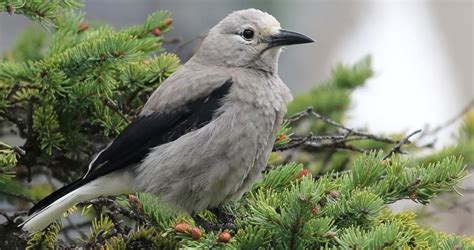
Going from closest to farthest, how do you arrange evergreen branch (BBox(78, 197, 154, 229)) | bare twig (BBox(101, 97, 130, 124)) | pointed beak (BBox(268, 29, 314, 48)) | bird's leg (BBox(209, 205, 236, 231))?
bird's leg (BBox(209, 205, 236, 231))
evergreen branch (BBox(78, 197, 154, 229))
bare twig (BBox(101, 97, 130, 124))
pointed beak (BBox(268, 29, 314, 48))

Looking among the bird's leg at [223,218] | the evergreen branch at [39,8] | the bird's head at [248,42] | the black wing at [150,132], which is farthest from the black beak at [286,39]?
the evergreen branch at [39,8]

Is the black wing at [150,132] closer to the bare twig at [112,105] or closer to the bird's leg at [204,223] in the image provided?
the bare twig at [112,105]

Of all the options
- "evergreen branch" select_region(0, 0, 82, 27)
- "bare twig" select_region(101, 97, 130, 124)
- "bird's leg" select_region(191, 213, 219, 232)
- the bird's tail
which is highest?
"evergreen branch" select_region(0, 0, 82, 27)

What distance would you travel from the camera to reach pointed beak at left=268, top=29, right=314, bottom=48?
3.13m

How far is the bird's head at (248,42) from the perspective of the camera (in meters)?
3.23

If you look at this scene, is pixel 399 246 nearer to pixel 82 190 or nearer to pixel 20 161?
pixel 82 190

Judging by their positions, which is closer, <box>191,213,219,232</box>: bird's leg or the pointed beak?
<box>191,213,219,232</box>: bird's leg

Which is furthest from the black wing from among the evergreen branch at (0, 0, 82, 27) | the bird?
the evergreen branch at (0, 0, 82, 27)

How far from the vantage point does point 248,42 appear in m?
3.29

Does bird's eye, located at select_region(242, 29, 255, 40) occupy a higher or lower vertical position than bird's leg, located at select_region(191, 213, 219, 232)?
higher

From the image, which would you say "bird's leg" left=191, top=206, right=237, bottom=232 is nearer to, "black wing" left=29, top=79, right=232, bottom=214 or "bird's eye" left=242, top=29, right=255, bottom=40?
"black wing" left=29, top=79, right=232, bottom=214

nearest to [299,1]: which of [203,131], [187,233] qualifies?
[203,131]

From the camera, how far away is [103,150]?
2842 mm

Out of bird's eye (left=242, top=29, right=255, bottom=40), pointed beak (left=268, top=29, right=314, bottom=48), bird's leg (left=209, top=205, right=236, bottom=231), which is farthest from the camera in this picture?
bird's eye (left=242, top=29, right=255, bottom=40)
